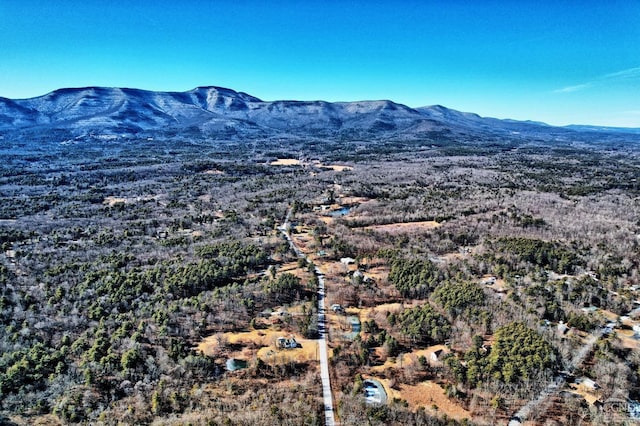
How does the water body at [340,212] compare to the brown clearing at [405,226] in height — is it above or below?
above

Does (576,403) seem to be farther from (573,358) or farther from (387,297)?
(387,297)

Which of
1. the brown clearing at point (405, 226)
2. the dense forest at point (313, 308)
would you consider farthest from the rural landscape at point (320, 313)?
the brown clearing at point (405, 226)

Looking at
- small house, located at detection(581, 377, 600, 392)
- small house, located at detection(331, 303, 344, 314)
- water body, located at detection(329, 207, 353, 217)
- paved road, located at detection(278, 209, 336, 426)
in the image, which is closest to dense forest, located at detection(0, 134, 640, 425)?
small house, located at detection(581, 377, 600, 392)

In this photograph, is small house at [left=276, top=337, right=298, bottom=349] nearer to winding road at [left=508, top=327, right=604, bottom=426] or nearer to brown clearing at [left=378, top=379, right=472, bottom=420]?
brown clearing at [left=378, top=379, right=472, bottom=420]

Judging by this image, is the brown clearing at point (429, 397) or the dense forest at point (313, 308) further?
the dense forest at point (313, 308)

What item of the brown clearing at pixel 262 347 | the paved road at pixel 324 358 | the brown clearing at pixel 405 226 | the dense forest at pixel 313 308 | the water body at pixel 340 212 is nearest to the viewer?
the paved road at pixel 324 358

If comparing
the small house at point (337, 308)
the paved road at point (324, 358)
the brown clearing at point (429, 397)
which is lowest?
the brown clearing at point (429, 397)

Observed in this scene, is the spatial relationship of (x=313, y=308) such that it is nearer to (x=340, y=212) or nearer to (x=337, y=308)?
(x=337, y=308)

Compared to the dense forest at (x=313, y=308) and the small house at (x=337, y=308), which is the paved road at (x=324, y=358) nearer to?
the dense forest at (x=313, y=308)

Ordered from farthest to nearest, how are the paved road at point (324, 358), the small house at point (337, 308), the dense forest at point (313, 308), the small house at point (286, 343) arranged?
the small house at point (337, 308) < the small house at point (286, 343) < the dense forest at point (313, 308) < the paved road at point (324, 358)
